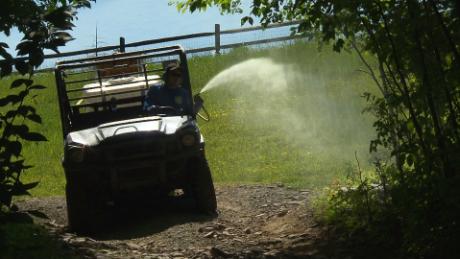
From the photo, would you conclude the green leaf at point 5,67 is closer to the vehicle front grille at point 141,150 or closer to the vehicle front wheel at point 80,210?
the vehicle front grille at point 141,150

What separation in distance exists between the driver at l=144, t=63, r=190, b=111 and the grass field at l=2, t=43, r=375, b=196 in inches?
67.1

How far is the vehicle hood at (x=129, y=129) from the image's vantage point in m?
9.05

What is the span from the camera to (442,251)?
20.4 ft

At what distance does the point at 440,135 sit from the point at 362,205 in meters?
1.88

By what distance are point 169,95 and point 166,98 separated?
0.18 feet

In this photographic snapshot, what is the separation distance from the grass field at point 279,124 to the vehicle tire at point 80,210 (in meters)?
3.13

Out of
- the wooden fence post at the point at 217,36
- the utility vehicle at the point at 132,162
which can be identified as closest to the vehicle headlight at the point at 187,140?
the utility vehicle at the point at 132,162

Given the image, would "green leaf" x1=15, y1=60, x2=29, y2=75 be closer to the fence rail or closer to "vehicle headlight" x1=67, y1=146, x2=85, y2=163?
"vehicle headlight" x1=67, y1=146, x2=85, y2=163

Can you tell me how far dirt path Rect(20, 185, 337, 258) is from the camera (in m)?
7.66

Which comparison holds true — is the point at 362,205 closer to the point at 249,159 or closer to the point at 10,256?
the point at 10,256

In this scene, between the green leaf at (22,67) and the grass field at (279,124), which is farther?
the grass field at (279,124)

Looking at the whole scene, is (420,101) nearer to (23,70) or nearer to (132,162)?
(23,70)

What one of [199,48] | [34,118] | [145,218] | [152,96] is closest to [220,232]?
[145,218]

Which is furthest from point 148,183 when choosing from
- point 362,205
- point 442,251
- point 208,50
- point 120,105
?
point 208,50
